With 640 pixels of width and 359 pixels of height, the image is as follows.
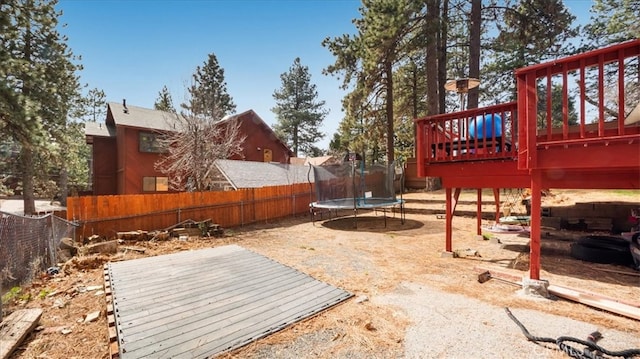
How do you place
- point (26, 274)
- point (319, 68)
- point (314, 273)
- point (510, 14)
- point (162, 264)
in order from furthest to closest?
point (319, 68), point (510, 14), point (162, 264), point (314, 273), point (26, 274)

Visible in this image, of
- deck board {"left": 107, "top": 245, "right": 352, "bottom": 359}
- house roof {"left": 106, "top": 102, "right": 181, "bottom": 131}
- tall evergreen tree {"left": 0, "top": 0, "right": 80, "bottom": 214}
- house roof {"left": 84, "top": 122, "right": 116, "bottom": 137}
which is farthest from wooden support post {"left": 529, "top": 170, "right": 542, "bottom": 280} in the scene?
house roof {"left": 84, "top": 122, "right": 116, "bottom": 137}

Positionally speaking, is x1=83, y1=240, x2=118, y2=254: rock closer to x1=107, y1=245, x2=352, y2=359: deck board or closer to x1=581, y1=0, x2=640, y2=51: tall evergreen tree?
x1=107, y1=245, x2=352, y2=359: deck board

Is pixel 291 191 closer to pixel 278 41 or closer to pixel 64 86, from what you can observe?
pixel 278 41

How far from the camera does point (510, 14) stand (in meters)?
13.3

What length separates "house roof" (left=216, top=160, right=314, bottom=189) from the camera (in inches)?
509

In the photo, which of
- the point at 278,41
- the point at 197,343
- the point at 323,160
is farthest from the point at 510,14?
the point at 323,160

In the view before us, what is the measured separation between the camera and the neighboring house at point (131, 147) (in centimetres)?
1698

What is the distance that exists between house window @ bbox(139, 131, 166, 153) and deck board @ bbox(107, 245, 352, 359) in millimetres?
14660

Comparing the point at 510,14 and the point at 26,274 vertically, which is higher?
the point at 510,14

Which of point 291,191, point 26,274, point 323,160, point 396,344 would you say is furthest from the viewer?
point 323,160

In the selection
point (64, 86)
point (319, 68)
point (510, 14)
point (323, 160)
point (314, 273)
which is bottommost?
point (314, 273)

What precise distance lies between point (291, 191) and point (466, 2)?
14.2m

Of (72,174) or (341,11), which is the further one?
(72,174)

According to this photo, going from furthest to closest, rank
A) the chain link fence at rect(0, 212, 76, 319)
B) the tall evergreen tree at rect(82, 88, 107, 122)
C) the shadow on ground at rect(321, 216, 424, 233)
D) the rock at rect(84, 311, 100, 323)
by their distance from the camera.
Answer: the tall evergreen tree at rect(82, 88, 107, 122) < the shadow on ground at rect(321, 216, 424, 233) < the chain link fence at rect(0, 212, 76, 319) < the rock at rect(84, 311, 100, 323)
